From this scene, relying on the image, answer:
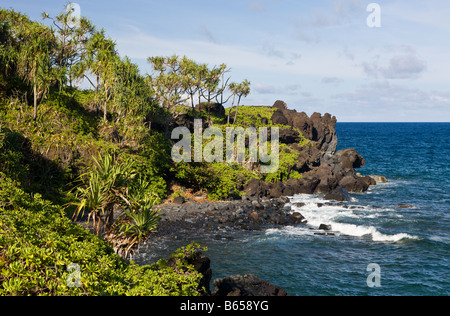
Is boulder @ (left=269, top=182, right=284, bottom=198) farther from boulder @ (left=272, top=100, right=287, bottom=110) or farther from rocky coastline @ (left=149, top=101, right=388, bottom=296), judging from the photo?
boulder @ (left=272, top=100, right=287, bottom=110)

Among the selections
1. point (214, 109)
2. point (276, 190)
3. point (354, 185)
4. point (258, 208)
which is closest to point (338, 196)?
point (276, 190)

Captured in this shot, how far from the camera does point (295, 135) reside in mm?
65500

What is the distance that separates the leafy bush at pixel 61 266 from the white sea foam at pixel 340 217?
20782 millimetres

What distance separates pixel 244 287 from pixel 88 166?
22171mm

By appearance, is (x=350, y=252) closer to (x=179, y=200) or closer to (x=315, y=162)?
(x=179, y=200)

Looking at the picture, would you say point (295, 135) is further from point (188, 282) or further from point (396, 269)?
point (188, 282)

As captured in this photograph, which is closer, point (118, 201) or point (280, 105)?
point (118, 201)

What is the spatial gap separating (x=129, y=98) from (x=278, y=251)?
2499 cm

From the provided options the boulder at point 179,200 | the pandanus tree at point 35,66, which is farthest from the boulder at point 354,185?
the pandanus tree at point 35,66

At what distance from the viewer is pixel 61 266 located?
34.1ft

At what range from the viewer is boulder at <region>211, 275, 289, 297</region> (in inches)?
671

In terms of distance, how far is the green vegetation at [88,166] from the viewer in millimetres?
11055
